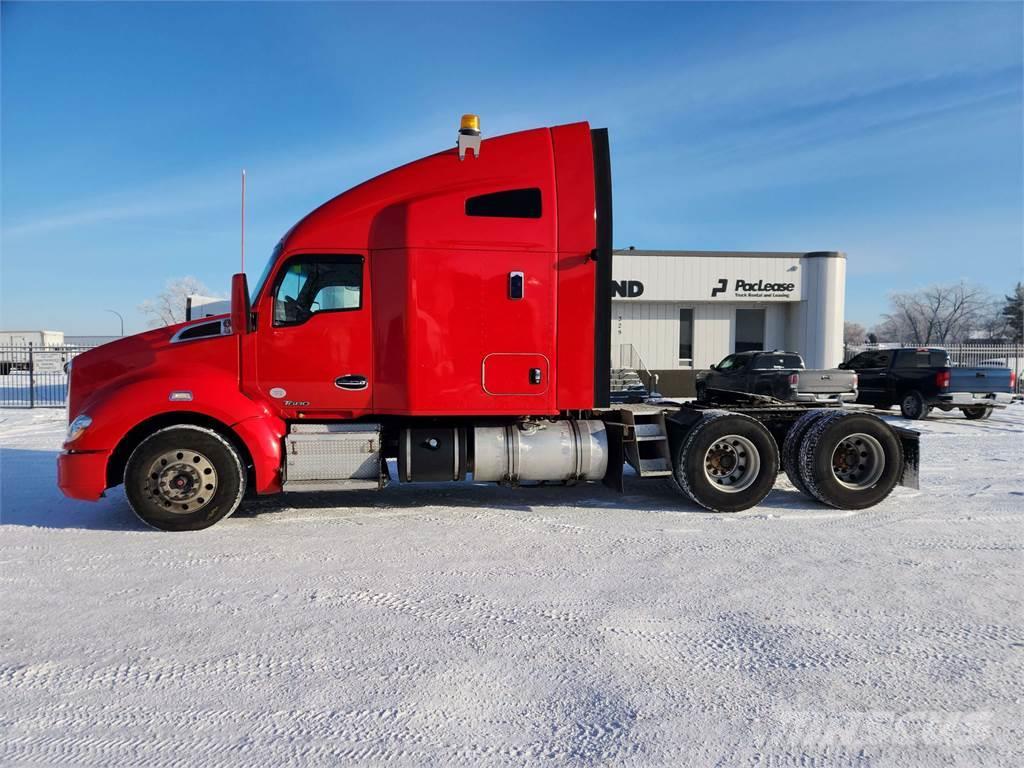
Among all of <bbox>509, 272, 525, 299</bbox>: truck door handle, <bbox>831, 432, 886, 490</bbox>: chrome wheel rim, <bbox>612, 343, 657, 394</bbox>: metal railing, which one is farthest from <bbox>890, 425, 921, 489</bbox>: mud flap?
<bbox>612, 343, 657, 394</bbox>: metal railing

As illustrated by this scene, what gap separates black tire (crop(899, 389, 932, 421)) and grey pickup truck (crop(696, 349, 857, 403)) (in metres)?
2.64

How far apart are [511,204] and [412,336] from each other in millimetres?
1577

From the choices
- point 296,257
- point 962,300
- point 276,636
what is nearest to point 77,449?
point 296,257

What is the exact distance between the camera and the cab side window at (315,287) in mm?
5945

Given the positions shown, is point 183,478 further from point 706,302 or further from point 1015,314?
point 1015,314

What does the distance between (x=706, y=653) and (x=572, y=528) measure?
2445mm

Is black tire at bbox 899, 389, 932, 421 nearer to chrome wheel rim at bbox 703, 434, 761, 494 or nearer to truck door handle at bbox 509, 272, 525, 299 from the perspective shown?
chrome wheel rim at bbox 703, 434, 761, 494

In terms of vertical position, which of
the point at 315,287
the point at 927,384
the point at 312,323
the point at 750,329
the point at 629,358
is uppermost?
the point at 750,329

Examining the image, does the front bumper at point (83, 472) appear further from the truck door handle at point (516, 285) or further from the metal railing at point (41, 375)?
the metal railing at point (41, 375)

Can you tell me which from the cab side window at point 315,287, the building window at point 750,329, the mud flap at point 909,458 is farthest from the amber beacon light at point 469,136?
the building window at point 750,329

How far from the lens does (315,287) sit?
19.6ft

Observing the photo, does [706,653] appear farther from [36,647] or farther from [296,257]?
[296,257]

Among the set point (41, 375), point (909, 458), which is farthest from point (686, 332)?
point (41, 375)

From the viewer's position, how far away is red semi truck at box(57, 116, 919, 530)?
5.87 m
